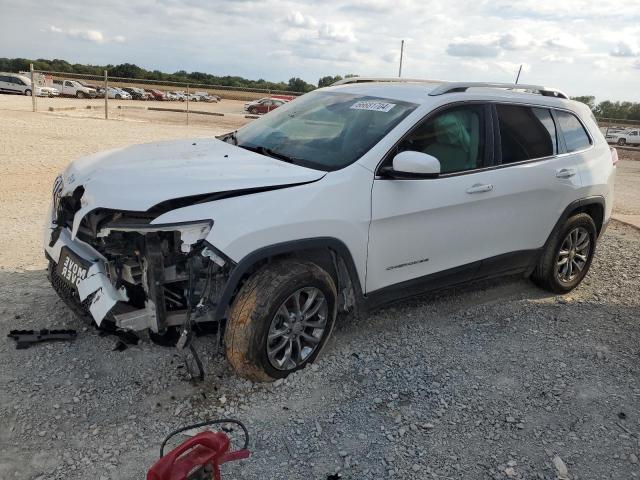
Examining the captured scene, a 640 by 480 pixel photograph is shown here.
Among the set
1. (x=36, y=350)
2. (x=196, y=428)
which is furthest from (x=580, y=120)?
(x=36, y=350)

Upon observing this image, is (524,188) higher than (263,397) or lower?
higher

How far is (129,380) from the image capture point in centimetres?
341

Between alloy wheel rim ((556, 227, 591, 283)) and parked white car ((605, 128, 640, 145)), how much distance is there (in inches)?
1178

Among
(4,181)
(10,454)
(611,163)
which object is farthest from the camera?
(4,181)

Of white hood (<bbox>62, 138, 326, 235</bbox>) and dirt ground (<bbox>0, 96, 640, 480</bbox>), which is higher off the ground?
white hood (<bbox>62, 138, 326, 235</bbox>)

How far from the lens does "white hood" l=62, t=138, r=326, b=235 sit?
3.05 m

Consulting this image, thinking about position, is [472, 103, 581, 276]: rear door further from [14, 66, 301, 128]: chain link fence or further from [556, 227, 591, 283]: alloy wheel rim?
[14, 66, 301, 128]: chain link fence

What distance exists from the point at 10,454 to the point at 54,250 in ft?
4.25

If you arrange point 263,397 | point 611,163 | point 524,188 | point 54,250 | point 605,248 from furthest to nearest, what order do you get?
point 605,248
point 611,163
point 524,188
point 54,250
point 263,397

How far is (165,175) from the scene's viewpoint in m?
3.21

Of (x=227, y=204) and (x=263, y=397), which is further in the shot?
(x=263, y=397)

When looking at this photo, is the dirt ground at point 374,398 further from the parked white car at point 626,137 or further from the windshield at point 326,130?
the parked white car at point 626,137

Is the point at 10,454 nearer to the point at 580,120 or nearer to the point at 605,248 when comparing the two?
the point at 580,120

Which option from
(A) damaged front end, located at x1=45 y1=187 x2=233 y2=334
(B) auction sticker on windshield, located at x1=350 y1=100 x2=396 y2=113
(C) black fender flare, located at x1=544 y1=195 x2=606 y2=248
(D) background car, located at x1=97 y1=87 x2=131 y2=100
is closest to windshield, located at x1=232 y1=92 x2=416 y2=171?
(B) auction sticker on windshield, located at x1=350 y1=100 x2=396 y2=113
